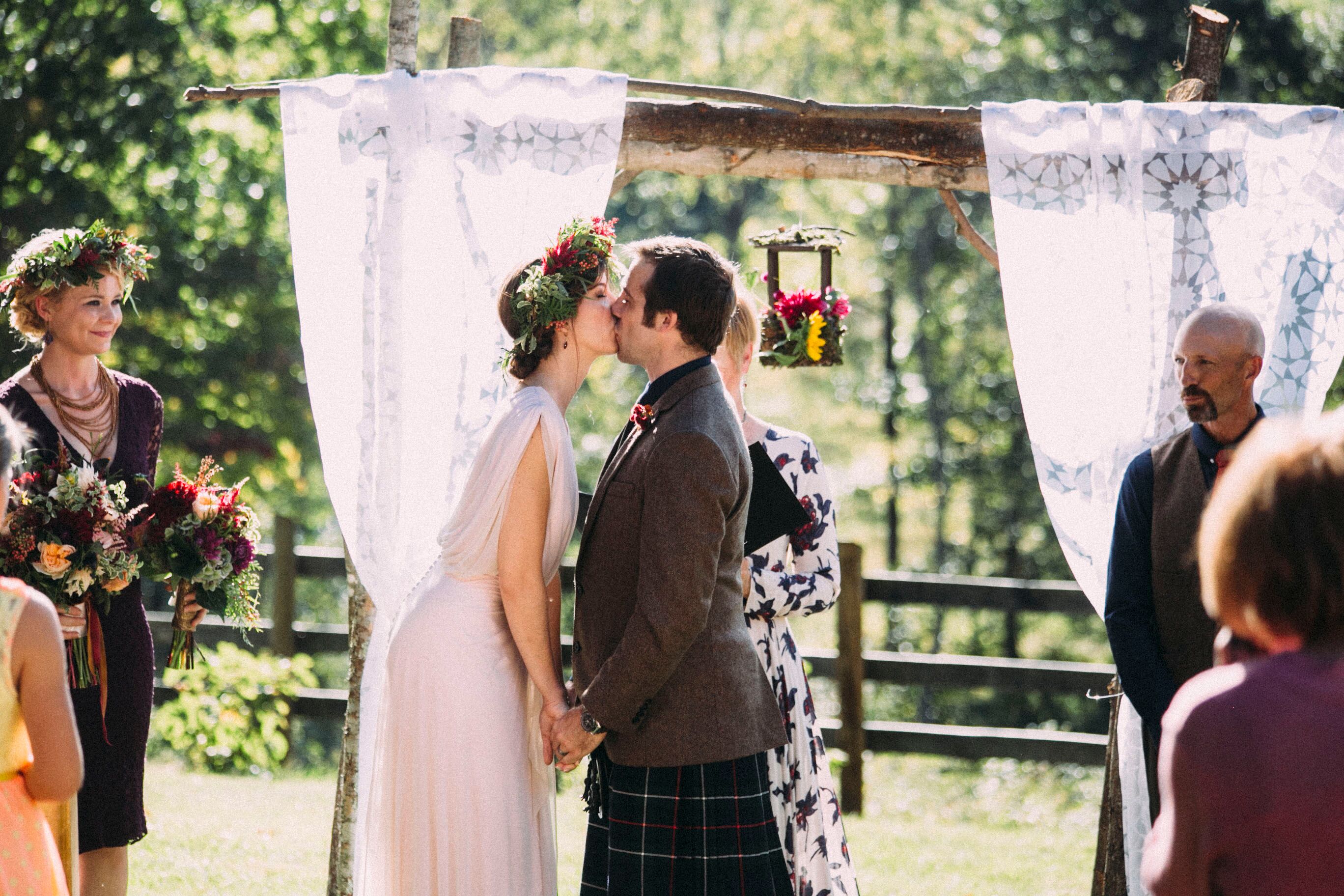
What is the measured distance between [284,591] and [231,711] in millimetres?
740

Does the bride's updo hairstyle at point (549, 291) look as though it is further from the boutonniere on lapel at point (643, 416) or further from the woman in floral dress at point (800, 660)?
the woman in floral dress at point (800, 660)

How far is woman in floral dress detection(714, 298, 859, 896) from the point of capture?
136 inches

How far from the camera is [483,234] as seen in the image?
3.66 metres

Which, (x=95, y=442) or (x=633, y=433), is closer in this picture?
(x=633, y=433)

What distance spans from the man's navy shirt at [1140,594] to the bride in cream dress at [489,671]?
4.71 ft

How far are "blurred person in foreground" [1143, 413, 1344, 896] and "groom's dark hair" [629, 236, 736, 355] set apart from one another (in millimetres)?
1508

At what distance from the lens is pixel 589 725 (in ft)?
9.64

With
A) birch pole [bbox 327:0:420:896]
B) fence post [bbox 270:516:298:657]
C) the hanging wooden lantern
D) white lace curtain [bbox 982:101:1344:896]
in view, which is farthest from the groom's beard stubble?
fence post [bbox 270:516:298:657]

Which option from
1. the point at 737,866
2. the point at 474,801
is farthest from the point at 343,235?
the point at 737,866

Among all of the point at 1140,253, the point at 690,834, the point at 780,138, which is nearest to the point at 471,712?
the point at 690,834

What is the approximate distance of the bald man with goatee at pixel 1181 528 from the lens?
328 cm

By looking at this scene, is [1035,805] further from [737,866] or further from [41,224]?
[737,866]

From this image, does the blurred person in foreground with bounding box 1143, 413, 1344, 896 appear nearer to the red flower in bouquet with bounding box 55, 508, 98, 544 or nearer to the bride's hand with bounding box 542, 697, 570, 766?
the bride's hand with bounding box 542, 697, 570, 766

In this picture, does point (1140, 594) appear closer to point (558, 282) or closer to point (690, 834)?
point (690, 834)
